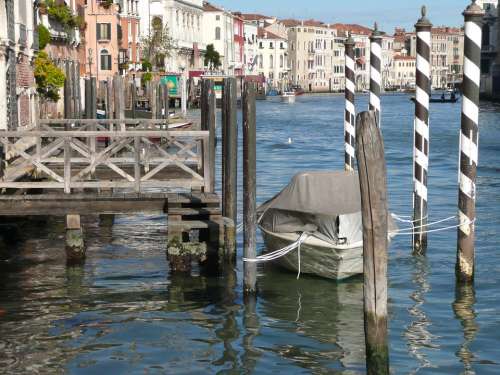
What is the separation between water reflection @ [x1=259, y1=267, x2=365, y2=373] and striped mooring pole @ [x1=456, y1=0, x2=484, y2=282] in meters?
1.30

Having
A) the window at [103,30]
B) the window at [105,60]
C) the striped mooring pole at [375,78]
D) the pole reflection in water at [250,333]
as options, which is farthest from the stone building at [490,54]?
the pole reflection in water at [250,333]

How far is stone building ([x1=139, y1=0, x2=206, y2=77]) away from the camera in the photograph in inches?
2972

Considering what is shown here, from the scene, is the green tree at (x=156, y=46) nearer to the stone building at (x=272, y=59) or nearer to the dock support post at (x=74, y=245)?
the stone building at (x=272, y=59)

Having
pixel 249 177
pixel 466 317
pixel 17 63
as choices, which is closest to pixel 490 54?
pixel 17 63

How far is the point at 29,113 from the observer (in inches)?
975

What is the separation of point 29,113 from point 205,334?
16455 mm

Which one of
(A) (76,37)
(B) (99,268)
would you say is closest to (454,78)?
(A) (76,37)

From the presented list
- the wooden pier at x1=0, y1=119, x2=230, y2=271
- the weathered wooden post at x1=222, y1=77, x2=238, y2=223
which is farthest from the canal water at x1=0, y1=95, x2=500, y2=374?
the weathered wooden post at x1=222, y1=77, x2=238, y2=223

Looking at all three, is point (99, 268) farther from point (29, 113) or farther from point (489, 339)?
point (29, 113)

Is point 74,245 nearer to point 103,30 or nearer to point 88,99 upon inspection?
point 88,99

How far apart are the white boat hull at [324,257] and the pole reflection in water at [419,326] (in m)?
0.69

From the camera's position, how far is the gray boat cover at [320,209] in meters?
10.8

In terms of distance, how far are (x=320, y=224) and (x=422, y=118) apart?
5.35 ft

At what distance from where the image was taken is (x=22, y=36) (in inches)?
923
